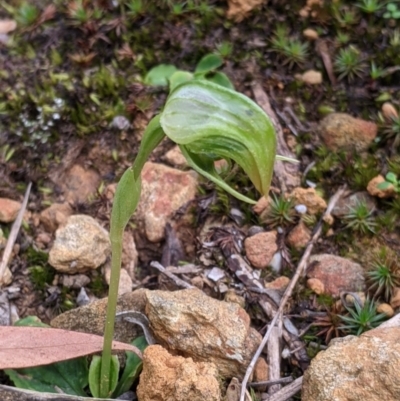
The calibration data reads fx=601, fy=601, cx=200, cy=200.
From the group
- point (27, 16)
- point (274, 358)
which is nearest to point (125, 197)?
point (274, 358)

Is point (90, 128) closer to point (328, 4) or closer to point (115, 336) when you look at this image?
point (115, 336)

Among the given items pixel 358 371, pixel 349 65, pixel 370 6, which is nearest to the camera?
pixel 358 371

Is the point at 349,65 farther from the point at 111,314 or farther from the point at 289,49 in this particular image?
the point at 111,314

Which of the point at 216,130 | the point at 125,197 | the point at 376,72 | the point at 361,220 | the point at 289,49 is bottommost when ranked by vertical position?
the point at 361,220

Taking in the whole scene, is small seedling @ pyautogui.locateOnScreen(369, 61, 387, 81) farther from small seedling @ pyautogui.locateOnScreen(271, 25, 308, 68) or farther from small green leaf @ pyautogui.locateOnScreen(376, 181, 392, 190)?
small green leaf @ pyautogui.locateOnScreen(376, 181, 392, 190)

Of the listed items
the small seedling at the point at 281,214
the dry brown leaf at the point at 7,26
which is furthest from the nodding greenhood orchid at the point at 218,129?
the dry brown leaf at the point at 7,26

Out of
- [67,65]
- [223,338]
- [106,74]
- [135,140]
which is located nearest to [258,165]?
[223,338]
